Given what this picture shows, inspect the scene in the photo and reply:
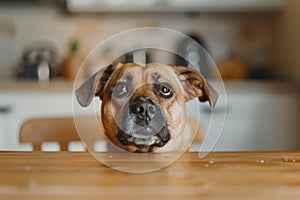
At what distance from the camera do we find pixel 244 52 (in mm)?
2918

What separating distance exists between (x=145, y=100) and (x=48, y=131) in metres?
0.68

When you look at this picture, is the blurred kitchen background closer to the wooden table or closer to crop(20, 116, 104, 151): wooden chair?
crop(20, 116, 104, 151): wooden chair

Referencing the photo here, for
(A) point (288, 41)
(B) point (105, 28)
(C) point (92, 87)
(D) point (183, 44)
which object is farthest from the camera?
(B) point (105, 28)

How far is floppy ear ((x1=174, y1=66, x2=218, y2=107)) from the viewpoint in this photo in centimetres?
88

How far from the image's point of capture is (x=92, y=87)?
88 cm

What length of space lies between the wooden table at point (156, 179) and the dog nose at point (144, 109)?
9 centimetres

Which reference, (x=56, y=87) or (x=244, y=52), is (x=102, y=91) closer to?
(x=56, y=87)

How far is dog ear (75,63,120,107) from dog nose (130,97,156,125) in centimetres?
11

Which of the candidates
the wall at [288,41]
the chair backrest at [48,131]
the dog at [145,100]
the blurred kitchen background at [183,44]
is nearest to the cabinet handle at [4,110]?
the blurred kitchen background at [183,44]

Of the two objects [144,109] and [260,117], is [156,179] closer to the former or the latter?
[144,109]

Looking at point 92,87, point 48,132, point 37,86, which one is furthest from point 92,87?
point 37,86

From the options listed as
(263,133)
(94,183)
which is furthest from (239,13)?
(94,183)

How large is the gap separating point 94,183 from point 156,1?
2029 mm

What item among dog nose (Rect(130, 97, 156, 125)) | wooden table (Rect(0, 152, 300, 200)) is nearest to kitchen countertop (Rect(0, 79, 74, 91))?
wooden table (Rect(0, 152, 300, 200))
